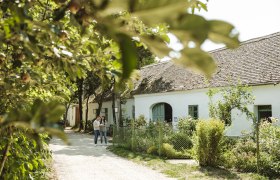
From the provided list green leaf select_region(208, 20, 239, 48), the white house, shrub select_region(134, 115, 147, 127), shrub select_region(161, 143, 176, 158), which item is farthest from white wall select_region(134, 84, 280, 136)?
green leaf select_region(208, 20, 239, 48)

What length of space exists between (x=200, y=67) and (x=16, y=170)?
3.52 metres

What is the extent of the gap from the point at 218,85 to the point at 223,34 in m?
17.7

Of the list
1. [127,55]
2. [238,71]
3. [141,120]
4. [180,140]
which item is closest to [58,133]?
[127,55]

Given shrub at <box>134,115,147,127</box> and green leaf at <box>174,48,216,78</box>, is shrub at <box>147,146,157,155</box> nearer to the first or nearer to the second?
shrub at <box>134,115,147,127</box>

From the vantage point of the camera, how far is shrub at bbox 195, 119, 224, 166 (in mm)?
11328

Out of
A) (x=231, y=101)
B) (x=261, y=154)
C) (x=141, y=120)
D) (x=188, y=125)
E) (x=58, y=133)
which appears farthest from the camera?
(x=141, y=120)

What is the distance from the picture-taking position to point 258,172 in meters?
10.0

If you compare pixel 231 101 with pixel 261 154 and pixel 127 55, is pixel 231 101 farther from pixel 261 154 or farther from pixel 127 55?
pixel 127 55

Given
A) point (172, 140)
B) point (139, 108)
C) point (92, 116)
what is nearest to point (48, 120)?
point (172, 140)

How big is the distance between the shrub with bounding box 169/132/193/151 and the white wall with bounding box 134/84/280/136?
1894mm

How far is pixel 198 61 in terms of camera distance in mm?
711

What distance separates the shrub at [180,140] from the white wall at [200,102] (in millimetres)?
1894

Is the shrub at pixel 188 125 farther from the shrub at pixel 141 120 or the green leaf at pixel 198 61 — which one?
the green leaf at pixel 198 61

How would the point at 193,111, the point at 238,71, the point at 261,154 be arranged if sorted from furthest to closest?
1. the point at 193,111
2. the point at 238,71
3. the point at 261,154
